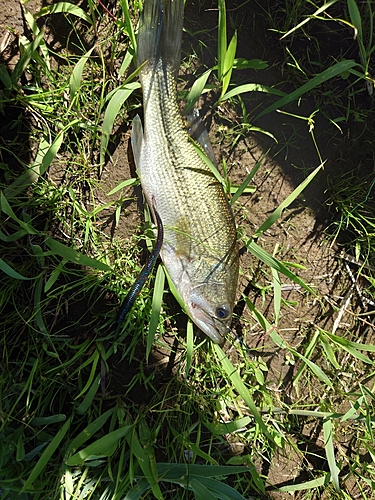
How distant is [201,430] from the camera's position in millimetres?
2441

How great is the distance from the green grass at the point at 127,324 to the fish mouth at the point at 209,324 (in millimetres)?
94

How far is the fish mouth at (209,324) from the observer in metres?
2.25

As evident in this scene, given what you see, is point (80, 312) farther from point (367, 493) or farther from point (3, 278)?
point (367, 493)

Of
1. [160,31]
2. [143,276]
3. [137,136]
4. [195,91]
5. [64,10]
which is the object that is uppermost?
[64,10]

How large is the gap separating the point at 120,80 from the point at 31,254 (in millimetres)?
1059

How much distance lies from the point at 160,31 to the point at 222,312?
1.48 metres

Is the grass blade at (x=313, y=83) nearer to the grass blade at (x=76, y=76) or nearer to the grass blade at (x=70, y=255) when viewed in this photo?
the grass blade at (x=76, y=76)

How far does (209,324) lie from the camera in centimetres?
226

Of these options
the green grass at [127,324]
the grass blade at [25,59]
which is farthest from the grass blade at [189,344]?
the grass blade at [25,59]

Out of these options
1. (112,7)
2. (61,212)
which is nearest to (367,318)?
(61,212)

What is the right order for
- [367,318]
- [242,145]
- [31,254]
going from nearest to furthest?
[31,254] < [242,145] < [367,318]

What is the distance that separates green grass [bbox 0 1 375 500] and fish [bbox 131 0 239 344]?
0.12 m

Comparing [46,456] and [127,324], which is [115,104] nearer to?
[127,324]

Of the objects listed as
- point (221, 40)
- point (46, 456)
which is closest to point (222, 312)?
point (46, 456)
